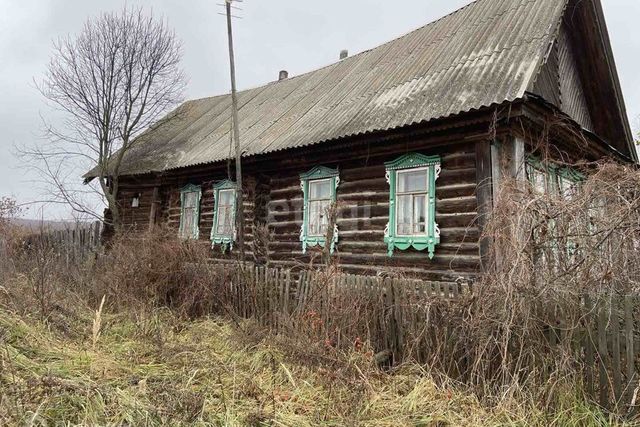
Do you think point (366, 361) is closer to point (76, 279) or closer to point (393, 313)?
point (393, 313)

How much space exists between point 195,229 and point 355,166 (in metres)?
5.62

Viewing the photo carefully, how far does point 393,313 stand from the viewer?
4578 millimetres

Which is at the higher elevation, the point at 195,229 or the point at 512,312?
the point at 195,229

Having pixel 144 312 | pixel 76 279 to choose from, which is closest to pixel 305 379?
pixel 144 312

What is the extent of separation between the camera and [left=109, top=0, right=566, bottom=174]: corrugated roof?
6.95 metres

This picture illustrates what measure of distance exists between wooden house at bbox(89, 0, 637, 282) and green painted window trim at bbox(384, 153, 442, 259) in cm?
2

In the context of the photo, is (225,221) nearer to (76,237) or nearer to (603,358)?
A: (76,237)

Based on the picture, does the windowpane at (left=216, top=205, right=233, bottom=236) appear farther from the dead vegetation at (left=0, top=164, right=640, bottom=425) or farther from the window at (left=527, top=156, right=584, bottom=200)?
the window at (left=527, top=156, right=584, bottom=200)

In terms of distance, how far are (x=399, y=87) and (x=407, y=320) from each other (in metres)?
5.66

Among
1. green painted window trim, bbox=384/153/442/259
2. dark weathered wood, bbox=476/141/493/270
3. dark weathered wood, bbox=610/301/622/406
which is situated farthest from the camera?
green painted window trim, bbox=384/153/442/259

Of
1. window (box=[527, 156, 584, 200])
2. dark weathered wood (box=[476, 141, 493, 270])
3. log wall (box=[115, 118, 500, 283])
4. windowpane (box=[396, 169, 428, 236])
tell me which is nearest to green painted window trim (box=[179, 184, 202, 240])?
log wall (box=[115, 118, 500, 283])

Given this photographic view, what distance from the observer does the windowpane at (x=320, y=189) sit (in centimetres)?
900

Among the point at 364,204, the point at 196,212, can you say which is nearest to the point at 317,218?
the point at 364,204

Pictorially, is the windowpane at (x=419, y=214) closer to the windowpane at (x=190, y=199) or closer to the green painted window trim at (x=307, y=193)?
the green painted window trim at (x=307, y=193)
